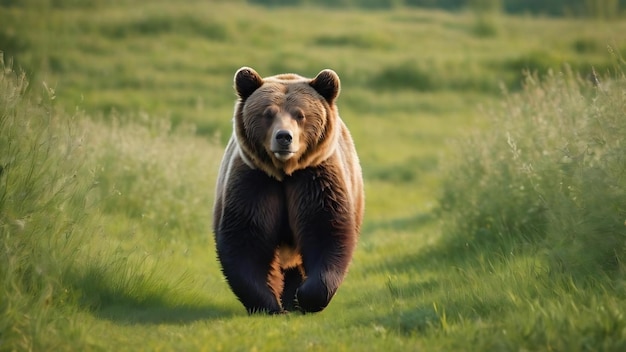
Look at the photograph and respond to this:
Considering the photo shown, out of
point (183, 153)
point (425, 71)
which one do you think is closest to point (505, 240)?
point (183, 153)

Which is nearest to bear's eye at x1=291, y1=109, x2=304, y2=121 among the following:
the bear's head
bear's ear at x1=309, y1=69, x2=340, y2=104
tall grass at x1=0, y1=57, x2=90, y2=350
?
the bear's head

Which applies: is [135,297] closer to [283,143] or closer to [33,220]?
[33,220]

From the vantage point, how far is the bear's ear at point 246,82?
7.04 metres

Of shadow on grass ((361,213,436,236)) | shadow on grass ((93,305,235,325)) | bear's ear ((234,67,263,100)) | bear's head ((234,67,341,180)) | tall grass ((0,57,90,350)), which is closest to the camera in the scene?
tall grass ((0,57,90,350))

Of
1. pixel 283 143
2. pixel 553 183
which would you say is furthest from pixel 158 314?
pixel 553 183

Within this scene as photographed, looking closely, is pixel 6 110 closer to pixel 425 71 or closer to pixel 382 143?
pixel 382 143

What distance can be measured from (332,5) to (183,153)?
57.8 meters

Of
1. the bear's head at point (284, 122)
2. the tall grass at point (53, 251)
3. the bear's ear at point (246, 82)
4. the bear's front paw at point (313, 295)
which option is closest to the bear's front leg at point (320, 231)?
the bear's front paw at point (313, 295)

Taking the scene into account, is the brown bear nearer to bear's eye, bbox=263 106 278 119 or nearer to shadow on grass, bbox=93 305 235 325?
bear's eye, bbox=263 106 278 119

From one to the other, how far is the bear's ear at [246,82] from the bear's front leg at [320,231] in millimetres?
841

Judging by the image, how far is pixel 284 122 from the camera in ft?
21.7

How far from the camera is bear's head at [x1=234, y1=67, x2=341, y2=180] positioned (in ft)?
21.9

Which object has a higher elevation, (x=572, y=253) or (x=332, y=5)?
(x=572, y=253)

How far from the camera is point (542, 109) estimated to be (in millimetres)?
10047
